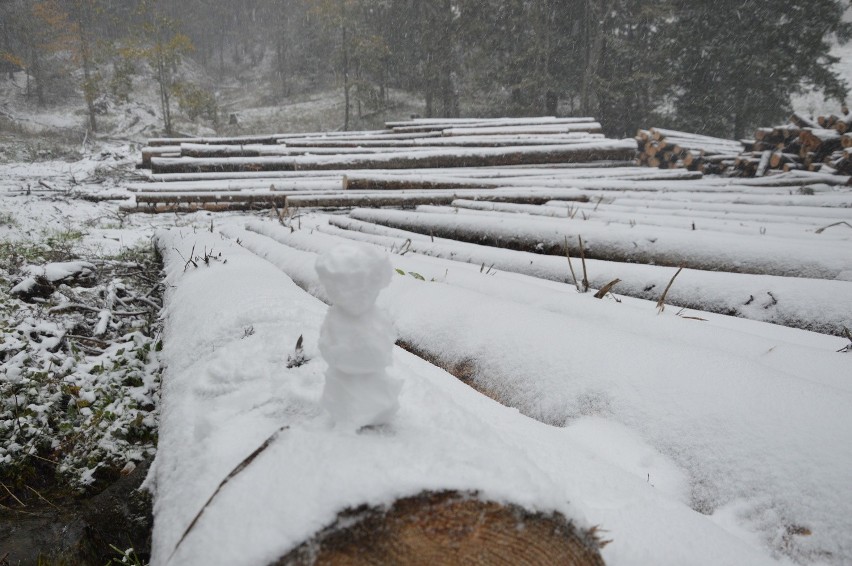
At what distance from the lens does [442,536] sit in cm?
66

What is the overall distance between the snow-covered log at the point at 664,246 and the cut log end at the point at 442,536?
2.34 metres

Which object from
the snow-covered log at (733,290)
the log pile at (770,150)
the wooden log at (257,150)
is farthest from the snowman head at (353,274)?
the log pile at (770,150)

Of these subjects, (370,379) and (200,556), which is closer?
(200,556)

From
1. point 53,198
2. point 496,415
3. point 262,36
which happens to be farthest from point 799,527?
point 262,36

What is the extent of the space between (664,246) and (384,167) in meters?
5.74

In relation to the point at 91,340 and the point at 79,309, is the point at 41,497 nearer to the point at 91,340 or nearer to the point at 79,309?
the point at 91,340

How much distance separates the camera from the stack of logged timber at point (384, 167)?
639cm

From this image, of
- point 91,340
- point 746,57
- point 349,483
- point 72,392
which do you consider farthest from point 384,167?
point 746,57

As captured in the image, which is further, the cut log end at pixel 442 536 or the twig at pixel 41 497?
the twig at pixel 41 497

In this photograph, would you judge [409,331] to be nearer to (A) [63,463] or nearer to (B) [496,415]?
(B) [496,415]

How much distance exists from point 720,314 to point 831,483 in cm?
129

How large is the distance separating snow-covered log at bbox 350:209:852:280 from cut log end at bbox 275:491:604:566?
7.66 ft

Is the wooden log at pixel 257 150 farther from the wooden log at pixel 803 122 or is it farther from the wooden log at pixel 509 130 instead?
the wooden log at pixel 803 122

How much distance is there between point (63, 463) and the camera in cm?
222
